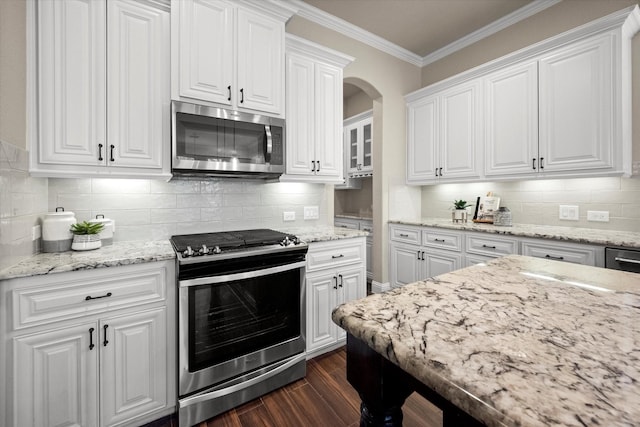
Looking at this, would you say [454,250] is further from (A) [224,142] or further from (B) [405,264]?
(A) [224,142]

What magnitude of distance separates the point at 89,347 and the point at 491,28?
4504 mm

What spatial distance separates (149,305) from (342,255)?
4.49ft

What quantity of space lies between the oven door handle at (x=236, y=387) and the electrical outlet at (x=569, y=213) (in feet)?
9.00

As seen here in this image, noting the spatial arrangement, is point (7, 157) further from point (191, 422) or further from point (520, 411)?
point (520, 411)

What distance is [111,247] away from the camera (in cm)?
182

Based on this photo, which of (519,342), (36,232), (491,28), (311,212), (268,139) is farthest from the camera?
(491,28)

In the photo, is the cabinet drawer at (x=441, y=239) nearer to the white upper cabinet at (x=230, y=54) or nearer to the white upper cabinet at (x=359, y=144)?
the white upper cabinet at (x=359, y=144)

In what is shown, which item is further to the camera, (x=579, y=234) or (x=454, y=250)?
(x=454, y=250)

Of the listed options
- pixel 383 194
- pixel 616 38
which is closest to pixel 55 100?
pixel 383 194

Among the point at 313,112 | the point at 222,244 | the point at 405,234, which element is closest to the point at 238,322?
the point at 222,244

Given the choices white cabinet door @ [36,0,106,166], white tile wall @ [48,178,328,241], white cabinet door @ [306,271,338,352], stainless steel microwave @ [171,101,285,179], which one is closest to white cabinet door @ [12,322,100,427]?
white tile wall @ [48,178,328,241]

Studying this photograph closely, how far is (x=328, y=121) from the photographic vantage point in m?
2.65

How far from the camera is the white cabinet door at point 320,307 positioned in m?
2.19

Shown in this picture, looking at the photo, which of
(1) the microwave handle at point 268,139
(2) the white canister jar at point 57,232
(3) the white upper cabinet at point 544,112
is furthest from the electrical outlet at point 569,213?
(2) the white canister jar at point 57,232
